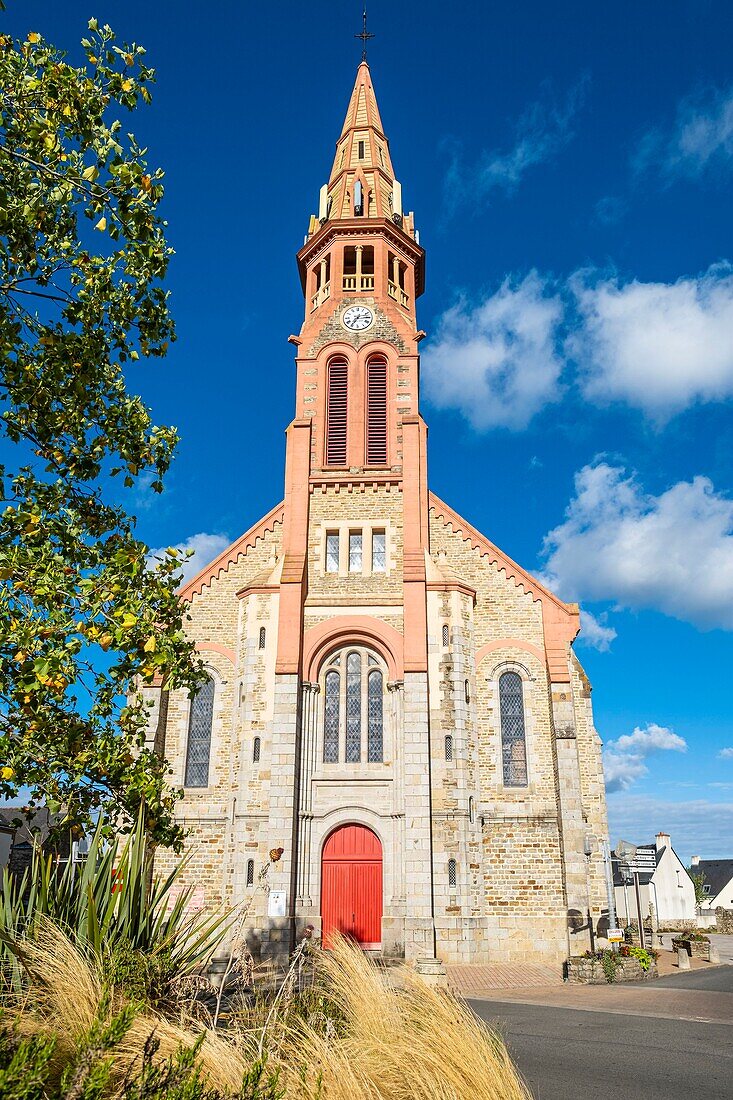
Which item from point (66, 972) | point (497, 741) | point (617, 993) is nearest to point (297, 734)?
point (497, 741)

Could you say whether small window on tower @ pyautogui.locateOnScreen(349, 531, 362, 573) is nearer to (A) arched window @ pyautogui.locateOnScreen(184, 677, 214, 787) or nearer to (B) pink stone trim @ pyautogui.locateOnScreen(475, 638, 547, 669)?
(B) pink stone trim @ pyautogui.locateOnScreen(475, 638, 547, 669)

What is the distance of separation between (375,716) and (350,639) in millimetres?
2373

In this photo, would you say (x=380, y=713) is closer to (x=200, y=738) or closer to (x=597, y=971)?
(x=200, y=738)

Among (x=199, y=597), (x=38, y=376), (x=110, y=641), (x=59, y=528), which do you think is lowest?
(x=110, y=641)

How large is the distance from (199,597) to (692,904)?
56623mm

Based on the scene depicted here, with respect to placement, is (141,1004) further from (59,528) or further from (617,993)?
(617,993)

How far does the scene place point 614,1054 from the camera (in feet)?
32.4

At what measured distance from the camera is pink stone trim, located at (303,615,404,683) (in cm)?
2306

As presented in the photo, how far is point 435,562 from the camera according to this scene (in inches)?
989

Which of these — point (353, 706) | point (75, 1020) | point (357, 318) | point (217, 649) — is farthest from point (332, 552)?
point (75, 1020)

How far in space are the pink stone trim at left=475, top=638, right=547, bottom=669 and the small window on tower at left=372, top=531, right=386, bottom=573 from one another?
13.0ft

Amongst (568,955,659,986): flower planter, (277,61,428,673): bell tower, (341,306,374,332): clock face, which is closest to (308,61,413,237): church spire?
(277,61,428,673): bell tower

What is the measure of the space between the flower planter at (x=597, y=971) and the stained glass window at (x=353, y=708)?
7527mm

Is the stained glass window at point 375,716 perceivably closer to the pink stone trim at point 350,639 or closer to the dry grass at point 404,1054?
the pink stone trim at point 350,639
